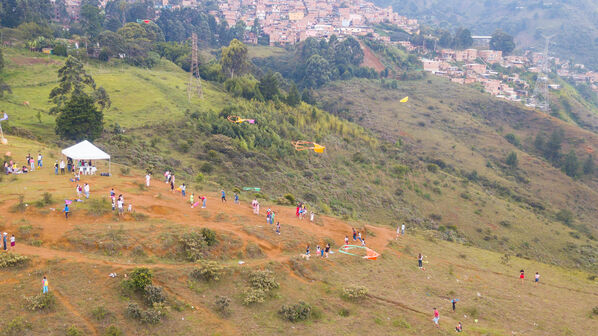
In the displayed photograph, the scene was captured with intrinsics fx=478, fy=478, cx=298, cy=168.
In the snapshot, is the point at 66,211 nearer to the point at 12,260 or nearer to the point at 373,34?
the point at 12,260

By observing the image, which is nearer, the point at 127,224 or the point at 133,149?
the point at 127,224

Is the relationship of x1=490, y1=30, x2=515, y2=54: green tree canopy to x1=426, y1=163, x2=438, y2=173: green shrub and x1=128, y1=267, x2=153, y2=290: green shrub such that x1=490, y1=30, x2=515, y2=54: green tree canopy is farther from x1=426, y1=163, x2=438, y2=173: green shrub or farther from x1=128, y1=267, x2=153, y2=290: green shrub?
x1=128, y1=267, x2=153, y2=290: green shrub

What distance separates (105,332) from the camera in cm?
1650

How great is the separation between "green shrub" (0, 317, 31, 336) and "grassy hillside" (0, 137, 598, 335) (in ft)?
0.11

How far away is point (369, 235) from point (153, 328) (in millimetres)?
17652

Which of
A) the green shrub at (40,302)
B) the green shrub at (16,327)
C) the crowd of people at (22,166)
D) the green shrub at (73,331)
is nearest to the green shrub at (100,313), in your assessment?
the green shrub at (73,331)

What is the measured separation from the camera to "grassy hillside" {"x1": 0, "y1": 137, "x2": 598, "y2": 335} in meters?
17.8

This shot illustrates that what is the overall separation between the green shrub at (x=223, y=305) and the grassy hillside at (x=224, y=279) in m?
0.14

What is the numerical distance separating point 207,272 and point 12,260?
294 inches

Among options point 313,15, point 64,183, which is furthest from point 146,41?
point 313,15

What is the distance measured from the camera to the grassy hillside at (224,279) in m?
17.8

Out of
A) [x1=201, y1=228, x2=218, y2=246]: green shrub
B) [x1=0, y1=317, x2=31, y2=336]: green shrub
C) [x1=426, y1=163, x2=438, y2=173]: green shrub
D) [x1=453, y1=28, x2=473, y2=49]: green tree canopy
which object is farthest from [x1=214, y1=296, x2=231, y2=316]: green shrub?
[x1=453, y1=28, x2=473, y2=49]: green tree canopy

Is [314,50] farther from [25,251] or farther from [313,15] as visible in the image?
[25,251]

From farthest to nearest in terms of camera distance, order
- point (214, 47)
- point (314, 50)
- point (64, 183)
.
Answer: point (214, 47) → point (314, 50) → point (64, 183)
